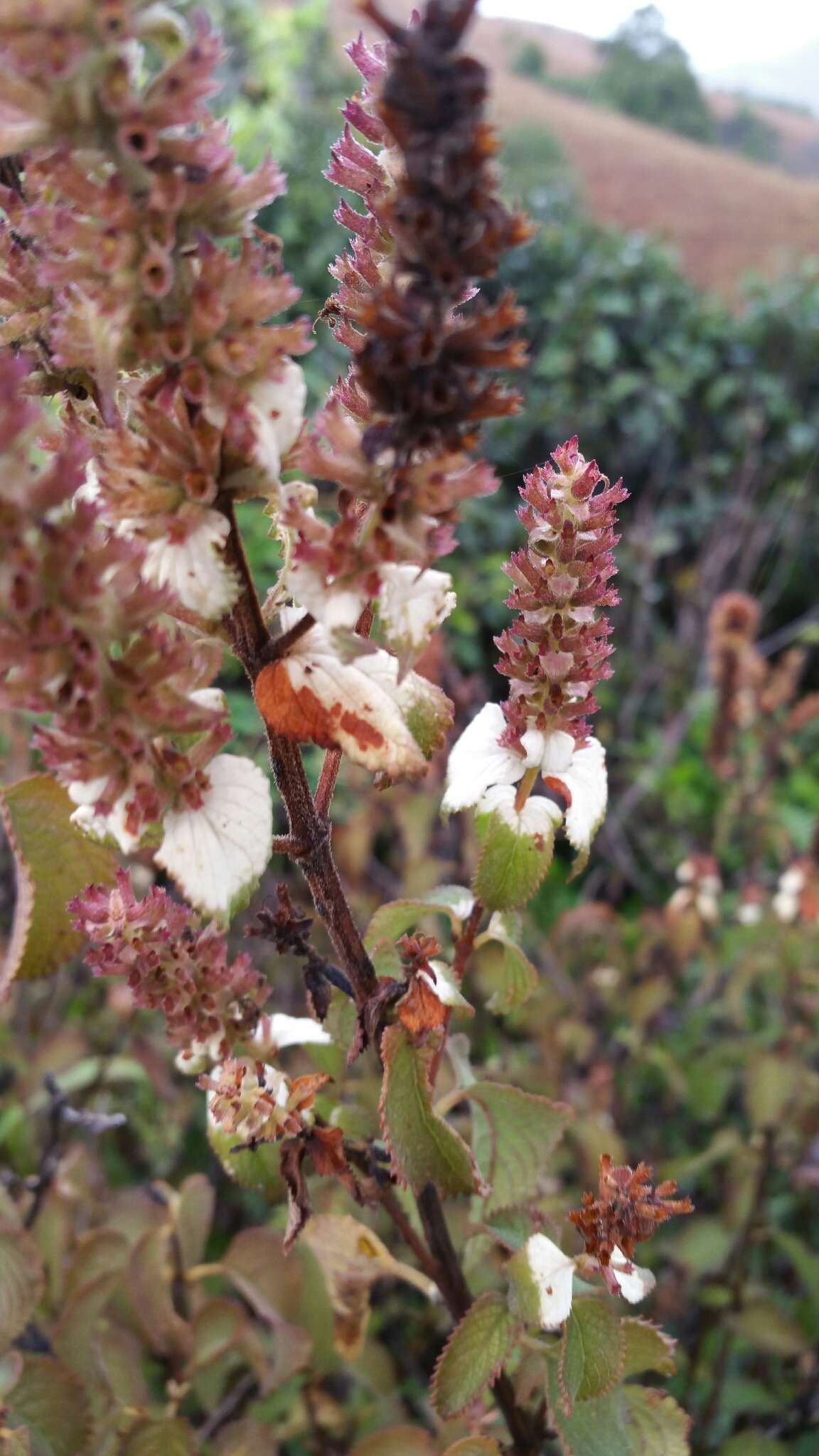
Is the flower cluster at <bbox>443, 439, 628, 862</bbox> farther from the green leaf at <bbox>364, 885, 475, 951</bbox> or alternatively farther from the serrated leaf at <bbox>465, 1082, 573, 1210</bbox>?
the serrated leaf at <bbox>465, 1082, 573, 1210</bbox>

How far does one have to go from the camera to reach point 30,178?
0.42m

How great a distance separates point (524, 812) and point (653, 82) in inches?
272

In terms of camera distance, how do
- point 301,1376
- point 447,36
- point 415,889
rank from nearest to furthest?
point 447,36
point 301,1376
point 415,889

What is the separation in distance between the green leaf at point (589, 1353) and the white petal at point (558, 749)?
32 cm

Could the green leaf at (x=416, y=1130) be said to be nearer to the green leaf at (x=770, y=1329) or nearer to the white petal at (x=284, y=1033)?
the white petal at (x=284, y=1033)

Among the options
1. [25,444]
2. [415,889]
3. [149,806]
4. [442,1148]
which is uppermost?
[25,444]

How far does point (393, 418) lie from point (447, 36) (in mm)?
129

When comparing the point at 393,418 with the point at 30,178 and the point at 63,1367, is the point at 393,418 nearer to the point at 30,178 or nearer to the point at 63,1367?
the point at 30,178

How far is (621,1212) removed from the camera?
57 cm

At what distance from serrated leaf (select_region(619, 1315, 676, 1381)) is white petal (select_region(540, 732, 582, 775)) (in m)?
0.36

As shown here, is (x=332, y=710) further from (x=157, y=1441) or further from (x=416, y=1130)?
(x=157, y=1441)

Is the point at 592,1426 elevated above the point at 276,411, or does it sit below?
below

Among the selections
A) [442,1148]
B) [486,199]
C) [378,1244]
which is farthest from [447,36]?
[378,1244]

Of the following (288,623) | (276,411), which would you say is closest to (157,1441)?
(288,623)
